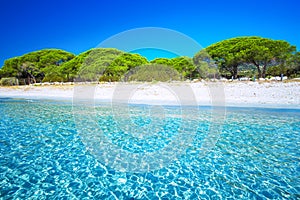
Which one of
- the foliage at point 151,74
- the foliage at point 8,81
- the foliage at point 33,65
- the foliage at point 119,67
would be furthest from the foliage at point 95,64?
the foliage at point 8,81

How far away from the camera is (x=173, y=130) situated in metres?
10.1

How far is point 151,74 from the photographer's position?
1902 inches

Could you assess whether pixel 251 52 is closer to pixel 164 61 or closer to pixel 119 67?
pixel 164 61

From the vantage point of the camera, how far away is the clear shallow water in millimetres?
4395

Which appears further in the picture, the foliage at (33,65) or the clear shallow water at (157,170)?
the foliage at (33,65)

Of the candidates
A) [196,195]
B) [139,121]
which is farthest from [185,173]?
[139,121]

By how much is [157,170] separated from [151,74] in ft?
143

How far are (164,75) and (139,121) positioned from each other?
37935 mm

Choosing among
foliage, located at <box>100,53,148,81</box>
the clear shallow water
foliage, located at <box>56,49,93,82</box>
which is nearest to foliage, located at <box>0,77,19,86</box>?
foliage, located at <box>56,49,93,82</box>

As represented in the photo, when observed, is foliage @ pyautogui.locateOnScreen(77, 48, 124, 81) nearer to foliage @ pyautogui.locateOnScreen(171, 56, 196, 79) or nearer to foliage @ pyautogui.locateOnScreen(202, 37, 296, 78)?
foliage @ pyautogui.locateOnScreen(171, 56, 196, 79)

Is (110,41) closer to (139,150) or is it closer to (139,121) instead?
(139,121)

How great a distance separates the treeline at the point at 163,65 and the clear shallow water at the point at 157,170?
101 feet

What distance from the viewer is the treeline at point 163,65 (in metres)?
34.0

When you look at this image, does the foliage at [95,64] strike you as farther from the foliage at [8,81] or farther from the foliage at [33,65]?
the foliage at [8,81]
